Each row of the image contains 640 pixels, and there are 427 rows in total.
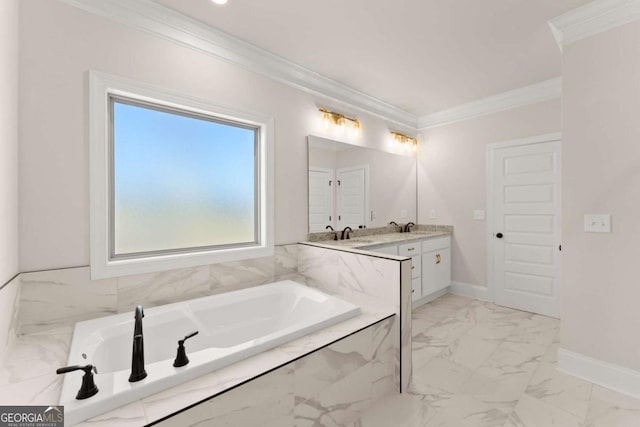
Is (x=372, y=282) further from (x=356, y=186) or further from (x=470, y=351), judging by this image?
(x=356, y=186)

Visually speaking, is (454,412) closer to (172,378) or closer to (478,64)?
(172,378)

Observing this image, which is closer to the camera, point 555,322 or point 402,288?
point 402,288

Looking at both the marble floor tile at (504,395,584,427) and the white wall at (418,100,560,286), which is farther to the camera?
the white wall at (418,100,560,286)

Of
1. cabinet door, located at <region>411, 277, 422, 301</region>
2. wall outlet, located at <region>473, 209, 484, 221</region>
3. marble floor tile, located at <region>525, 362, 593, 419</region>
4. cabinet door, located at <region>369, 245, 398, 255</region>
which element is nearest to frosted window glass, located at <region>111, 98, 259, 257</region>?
cabinet door, located at <region>369, 245, 398, 255</region>

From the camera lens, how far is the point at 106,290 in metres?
1.73

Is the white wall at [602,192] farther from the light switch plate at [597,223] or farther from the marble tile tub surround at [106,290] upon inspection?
the marble tile tub surround at [106,290]

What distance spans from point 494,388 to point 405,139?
317 centimetres

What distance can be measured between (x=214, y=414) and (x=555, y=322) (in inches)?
139

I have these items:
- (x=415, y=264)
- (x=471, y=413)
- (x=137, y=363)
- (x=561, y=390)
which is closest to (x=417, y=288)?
(x=415, y=264)

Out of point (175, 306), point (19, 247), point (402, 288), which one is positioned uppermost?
point (19, 247)

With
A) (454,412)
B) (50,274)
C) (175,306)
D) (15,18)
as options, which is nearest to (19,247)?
(50,274)

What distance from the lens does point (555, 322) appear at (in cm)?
294

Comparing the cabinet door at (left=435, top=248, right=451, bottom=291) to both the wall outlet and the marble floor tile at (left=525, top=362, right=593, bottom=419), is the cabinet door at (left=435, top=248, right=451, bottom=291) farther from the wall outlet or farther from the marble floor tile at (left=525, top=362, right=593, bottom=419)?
the marble floor tile at (left=525, top=362, right=593, bottom=419)

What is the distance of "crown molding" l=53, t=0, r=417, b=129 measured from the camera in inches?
69.4
